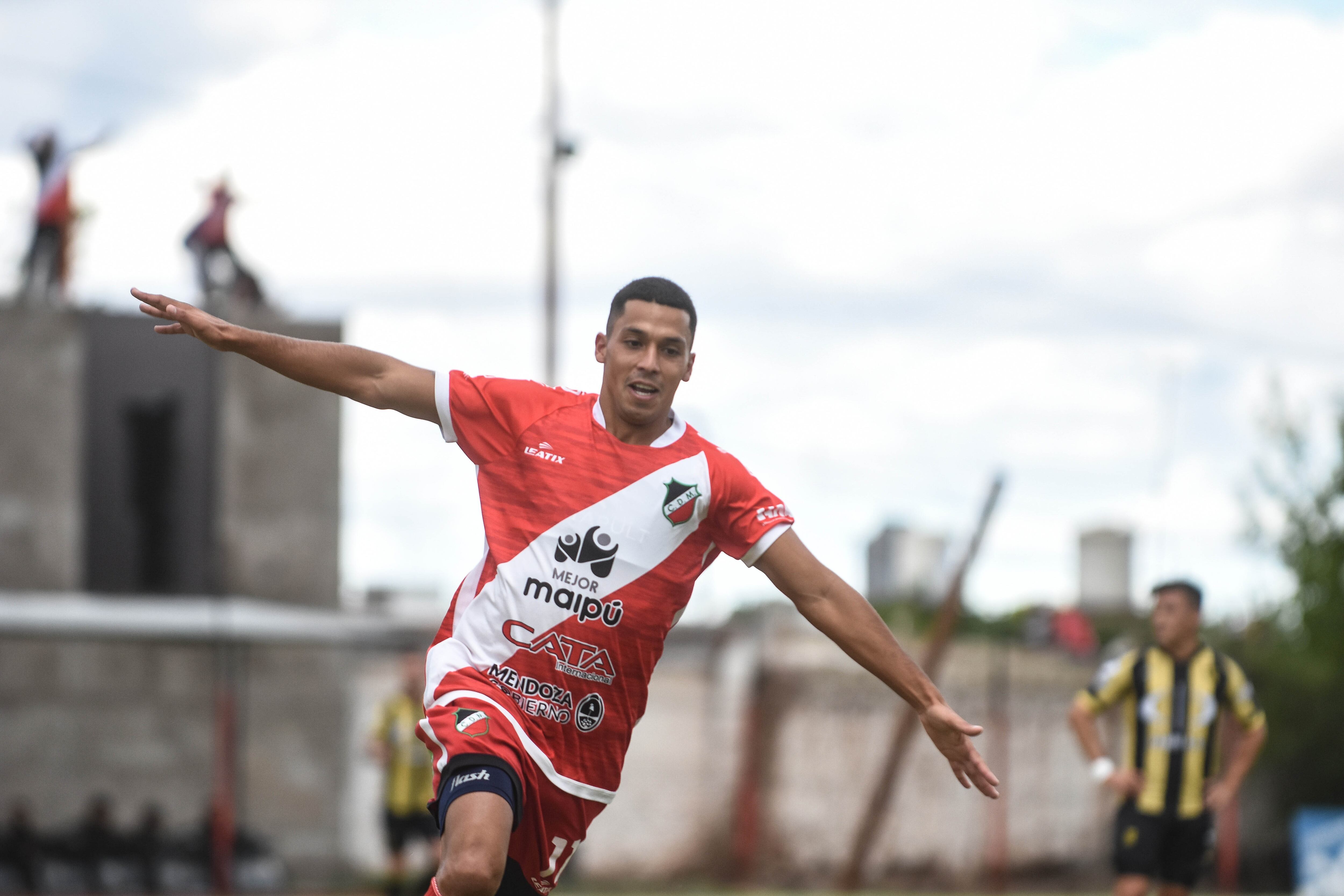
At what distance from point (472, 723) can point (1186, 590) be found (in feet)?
19.8

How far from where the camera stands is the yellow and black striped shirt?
400 inches

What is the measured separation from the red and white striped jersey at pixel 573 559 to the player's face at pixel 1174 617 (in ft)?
17.1

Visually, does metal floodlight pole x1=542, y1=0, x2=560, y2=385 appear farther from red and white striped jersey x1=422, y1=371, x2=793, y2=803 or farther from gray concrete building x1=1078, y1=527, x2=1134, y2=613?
gray concrete building x1=1078, y1=527, x2=1134, y2=613

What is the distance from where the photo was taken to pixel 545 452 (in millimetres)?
5637

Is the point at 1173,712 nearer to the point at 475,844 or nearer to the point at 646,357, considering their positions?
the point at 646,357

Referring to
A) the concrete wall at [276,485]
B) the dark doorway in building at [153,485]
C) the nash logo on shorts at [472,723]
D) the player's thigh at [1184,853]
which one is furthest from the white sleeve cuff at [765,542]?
the dark doorway in building at [153,485]

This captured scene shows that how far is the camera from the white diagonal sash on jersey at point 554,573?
551cm

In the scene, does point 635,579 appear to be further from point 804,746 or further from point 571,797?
point 804,746

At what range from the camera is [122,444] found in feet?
76.1

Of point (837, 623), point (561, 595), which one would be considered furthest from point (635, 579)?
point (837, 623)

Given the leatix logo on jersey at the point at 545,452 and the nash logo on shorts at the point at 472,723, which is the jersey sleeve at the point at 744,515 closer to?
the leatix logo on jersey at the point at 545,452

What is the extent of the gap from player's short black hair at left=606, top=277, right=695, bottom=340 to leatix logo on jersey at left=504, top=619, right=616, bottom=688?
1015mm

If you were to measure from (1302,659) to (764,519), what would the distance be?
73.4 ft

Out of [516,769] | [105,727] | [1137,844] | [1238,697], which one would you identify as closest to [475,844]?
[516,769]
